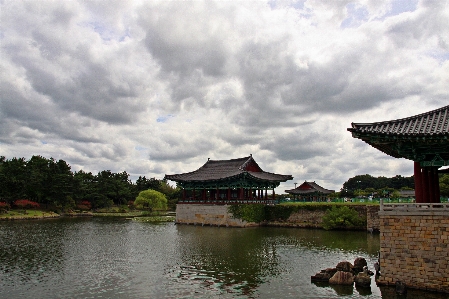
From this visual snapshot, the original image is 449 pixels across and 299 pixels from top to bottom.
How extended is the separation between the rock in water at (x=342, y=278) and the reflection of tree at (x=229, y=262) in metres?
3.57

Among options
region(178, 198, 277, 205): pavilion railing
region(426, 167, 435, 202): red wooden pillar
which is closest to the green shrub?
region(178, 198, 277, 205): pavilion railing

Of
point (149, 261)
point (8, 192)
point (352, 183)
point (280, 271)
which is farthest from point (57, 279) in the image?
point (352, 183)

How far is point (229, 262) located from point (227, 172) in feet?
97.7

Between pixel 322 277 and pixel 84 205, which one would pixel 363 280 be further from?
pixel 84 205

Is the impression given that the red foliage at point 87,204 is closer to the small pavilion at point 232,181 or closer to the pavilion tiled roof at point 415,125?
the small pavilion at point 232,181

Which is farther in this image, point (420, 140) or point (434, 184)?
point (434, 184)

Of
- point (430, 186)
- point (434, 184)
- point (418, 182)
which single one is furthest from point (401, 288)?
point (434, 184)

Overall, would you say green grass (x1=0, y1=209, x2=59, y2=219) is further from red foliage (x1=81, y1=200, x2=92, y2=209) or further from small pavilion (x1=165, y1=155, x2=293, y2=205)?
small pavilion (x1=165, y1=155, x2=293, y2=205)

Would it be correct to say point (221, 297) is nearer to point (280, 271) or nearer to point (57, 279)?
point (280, 271)

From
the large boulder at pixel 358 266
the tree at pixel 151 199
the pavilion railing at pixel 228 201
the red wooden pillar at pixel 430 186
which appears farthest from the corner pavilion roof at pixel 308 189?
the red wooden pillar at pixel 430 186

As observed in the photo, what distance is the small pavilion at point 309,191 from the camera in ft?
208

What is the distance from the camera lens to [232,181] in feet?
161

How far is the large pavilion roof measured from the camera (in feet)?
47.4

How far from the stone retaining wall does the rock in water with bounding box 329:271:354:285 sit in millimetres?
1920
